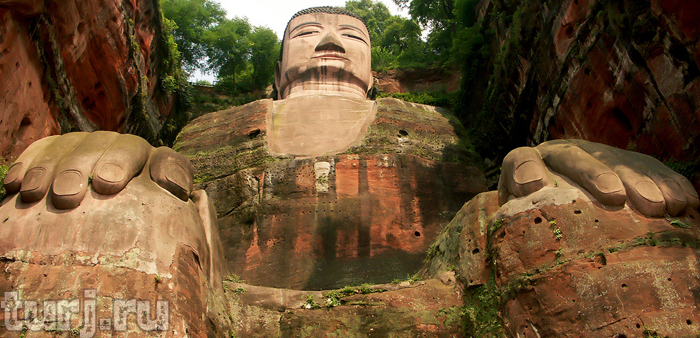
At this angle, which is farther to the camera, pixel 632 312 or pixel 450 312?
pixel 450 312

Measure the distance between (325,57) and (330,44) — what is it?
31 centimetres

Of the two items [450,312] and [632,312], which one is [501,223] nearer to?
[450,312]

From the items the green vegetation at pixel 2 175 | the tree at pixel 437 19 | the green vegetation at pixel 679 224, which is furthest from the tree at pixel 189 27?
the green vegetation at pixel 679 224

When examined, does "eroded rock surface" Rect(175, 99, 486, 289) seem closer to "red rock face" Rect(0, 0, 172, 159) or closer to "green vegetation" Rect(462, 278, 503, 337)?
"red rock face" Rect(0, 0, 172, 159)

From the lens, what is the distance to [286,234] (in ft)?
30.1

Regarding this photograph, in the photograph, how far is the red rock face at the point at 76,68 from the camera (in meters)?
7.66

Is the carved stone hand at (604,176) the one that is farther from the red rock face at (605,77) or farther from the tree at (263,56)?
the tree at (263,56)

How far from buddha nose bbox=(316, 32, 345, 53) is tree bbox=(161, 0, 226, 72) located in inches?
419

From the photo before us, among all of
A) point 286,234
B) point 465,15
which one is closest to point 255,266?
point 286,234

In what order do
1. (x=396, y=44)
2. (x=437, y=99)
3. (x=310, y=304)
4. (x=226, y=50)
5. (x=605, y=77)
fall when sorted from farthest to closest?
(x=396, y=44) < (x=226, y=50) < (x=437, y=99) < (x=605, y=77) < (x=310, y=304)

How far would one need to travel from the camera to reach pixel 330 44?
1399 cm

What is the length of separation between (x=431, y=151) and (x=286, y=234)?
9.83 feet

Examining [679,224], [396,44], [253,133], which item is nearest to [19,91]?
[253,133]

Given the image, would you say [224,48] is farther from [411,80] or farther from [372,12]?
[372,12]
